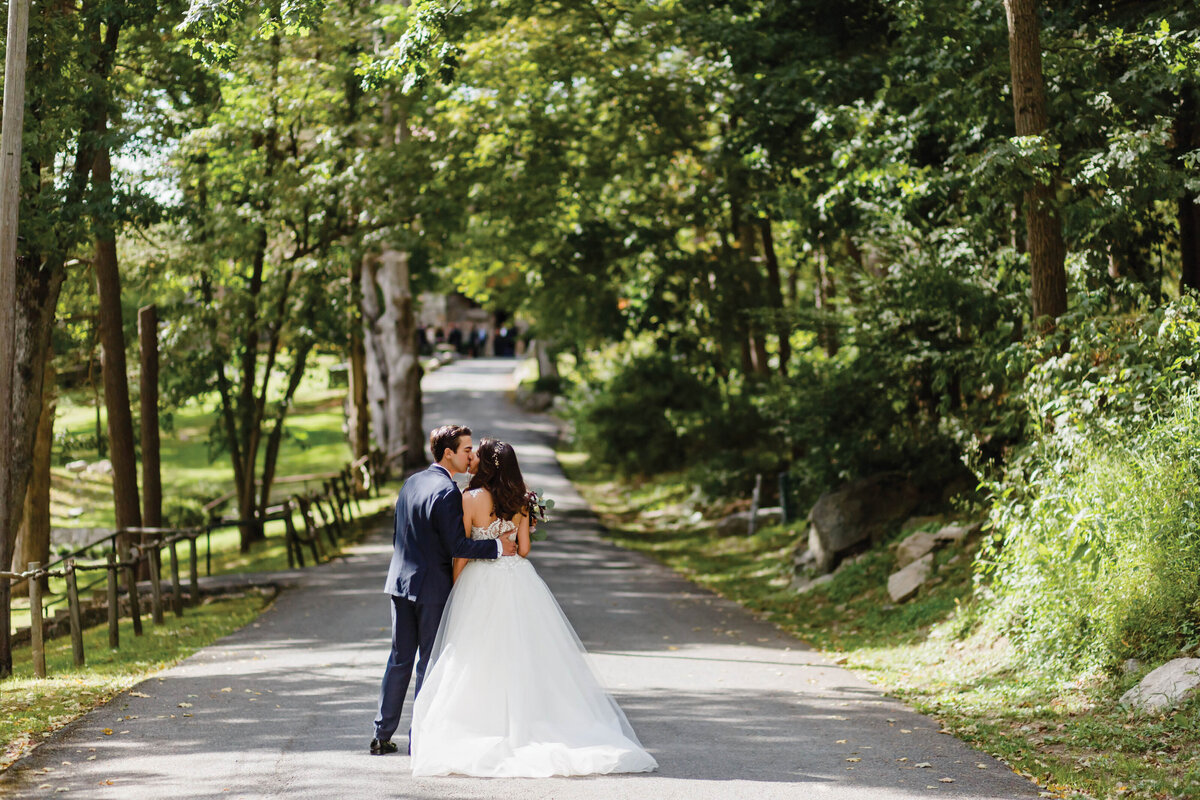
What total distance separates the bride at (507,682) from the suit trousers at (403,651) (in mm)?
79

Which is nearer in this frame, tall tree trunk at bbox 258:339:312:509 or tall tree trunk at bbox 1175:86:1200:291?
tall tree trunk at bbox 1175:86:1200:291

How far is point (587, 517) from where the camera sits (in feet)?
90.1

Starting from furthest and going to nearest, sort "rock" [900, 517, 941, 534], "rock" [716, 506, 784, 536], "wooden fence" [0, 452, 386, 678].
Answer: "rock" [716, 506, 784, 536] → "rock" [900, 517, 941, 534] → "wooden fence" [0, 452, 386, 678]

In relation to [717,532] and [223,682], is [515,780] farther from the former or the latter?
[717,532]

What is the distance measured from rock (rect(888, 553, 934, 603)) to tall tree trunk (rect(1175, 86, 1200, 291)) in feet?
13.2

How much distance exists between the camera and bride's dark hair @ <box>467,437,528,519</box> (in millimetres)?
7820

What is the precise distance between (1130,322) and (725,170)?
1130 cm

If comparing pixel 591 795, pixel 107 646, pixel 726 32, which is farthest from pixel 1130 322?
pixel 107 646

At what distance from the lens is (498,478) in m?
7.83

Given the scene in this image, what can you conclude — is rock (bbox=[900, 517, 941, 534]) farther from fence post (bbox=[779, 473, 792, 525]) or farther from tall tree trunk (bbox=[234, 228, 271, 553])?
tall tree trunk (bbox=[234, 228, 271, 553])

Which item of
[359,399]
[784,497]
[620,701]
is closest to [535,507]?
[620,701]

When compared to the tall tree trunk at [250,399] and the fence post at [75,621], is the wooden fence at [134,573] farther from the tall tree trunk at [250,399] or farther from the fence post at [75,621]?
the tall tree trunk at [250,399]

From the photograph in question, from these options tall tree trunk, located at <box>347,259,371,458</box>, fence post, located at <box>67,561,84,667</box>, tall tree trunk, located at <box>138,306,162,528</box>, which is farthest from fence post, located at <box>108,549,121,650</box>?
tall tree trunk, located at <box>347,259,371,458</box>

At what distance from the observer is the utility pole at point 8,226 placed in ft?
35.3
